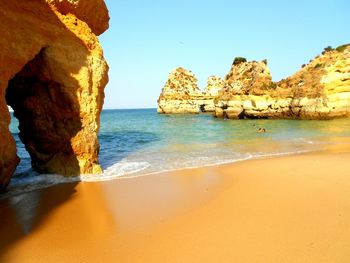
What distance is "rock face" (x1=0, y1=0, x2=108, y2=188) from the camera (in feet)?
33.1

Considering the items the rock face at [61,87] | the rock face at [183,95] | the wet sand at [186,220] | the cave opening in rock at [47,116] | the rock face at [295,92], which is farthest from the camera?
the rock face at [183,95]

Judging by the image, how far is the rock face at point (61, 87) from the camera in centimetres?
1010

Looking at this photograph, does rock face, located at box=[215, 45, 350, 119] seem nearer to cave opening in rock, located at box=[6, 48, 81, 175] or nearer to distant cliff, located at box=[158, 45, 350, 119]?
distant cliff, located at box=[158, 45, 350, 119]

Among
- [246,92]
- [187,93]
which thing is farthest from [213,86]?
[246,92]

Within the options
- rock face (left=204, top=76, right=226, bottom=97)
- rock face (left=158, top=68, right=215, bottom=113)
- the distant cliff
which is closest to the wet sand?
the distant cliff

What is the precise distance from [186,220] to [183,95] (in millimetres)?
80785

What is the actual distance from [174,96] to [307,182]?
79.2 metres

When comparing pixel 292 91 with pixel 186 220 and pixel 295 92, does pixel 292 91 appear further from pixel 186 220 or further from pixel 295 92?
pixel 186 220

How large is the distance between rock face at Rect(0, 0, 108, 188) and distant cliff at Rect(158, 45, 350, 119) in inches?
1575

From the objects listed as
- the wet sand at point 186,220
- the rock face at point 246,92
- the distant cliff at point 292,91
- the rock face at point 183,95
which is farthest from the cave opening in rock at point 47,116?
the rock face at point 183,95

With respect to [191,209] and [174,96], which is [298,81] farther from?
[191,209]

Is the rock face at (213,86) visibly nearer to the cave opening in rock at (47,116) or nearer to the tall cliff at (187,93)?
the tall cliff at (187,93)

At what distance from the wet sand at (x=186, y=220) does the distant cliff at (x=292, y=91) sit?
37.8 meters

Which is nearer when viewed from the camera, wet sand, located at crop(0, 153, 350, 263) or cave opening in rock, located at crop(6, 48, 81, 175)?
wet sand, located at crop(0, 153, 350, 263)
